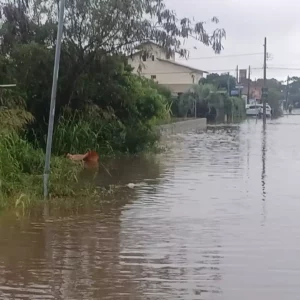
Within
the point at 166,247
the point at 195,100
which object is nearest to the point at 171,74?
the point at 195,100

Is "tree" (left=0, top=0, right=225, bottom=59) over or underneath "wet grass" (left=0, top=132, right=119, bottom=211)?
over

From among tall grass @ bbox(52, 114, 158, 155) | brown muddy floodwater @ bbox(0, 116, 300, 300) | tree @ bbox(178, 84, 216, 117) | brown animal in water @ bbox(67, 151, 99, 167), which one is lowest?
brown muddy floodwater @ bbox(0, 116, 300, 300)

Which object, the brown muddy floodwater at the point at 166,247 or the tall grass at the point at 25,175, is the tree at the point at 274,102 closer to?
the brown muddy floodwater at the point at 166,247

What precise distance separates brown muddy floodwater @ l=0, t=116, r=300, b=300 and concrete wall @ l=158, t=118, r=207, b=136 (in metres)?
20.1

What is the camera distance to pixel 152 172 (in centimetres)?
1717

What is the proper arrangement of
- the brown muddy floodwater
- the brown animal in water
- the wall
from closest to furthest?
the brown muddy floodwater < the brown animal in water < the wall

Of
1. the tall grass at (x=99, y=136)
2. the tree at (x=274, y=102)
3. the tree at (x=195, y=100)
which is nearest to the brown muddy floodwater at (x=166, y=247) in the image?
the tall grass at (x=99, y=136)

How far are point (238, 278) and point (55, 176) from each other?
23.0 ft

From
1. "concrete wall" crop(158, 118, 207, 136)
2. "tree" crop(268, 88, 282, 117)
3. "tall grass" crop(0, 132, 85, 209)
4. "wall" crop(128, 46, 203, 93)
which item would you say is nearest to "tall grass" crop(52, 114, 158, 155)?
"tall grass" crop(0, 132, 85, 209)

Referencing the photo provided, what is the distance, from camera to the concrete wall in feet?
117

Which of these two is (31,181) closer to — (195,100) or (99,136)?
(99,136)

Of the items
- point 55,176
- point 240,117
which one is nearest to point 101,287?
point 55,176

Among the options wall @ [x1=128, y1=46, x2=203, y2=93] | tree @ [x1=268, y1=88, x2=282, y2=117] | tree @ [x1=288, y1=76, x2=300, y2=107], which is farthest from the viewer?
tree @ [x1=288, y1=76, x2=300, y2=107]

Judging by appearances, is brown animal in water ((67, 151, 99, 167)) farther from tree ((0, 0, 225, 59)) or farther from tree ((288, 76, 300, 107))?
tree ((288, 76, 300, 107))
